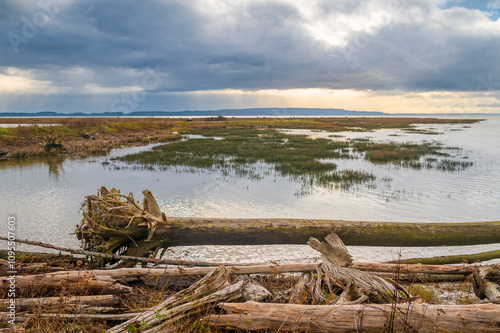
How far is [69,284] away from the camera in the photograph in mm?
4352

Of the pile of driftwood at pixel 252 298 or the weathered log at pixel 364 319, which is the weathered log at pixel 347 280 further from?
the weathered log at pixel 364 319

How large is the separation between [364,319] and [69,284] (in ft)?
13.5

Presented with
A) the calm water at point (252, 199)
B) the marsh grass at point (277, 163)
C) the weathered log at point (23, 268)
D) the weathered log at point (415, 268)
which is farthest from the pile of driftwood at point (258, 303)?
the marsh grass at point (277, 163)

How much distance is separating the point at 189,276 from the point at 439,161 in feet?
84.6

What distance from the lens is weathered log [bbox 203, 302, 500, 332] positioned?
3.55 metres

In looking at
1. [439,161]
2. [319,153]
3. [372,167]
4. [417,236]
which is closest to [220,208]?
[417,236]

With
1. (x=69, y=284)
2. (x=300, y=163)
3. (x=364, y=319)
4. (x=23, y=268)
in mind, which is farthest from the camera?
(x=300, y=163)

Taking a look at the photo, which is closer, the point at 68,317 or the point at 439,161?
the point at 68,317

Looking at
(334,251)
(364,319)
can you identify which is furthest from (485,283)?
(364,319)

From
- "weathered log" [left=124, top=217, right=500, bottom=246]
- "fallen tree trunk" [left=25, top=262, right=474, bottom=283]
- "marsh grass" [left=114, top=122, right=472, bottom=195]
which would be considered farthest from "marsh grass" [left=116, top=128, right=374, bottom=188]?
"fallen tree trunk" [left=25, top=262, right=474, bottom=283]

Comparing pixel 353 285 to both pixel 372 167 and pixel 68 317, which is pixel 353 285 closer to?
pixel 68 317

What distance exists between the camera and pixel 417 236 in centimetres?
740

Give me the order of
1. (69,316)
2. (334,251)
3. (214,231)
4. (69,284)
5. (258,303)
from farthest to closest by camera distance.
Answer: (214,231), (334,251), (69,284), (69,316), (258,303)

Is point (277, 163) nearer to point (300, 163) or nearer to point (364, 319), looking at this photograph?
point (300, 163)
